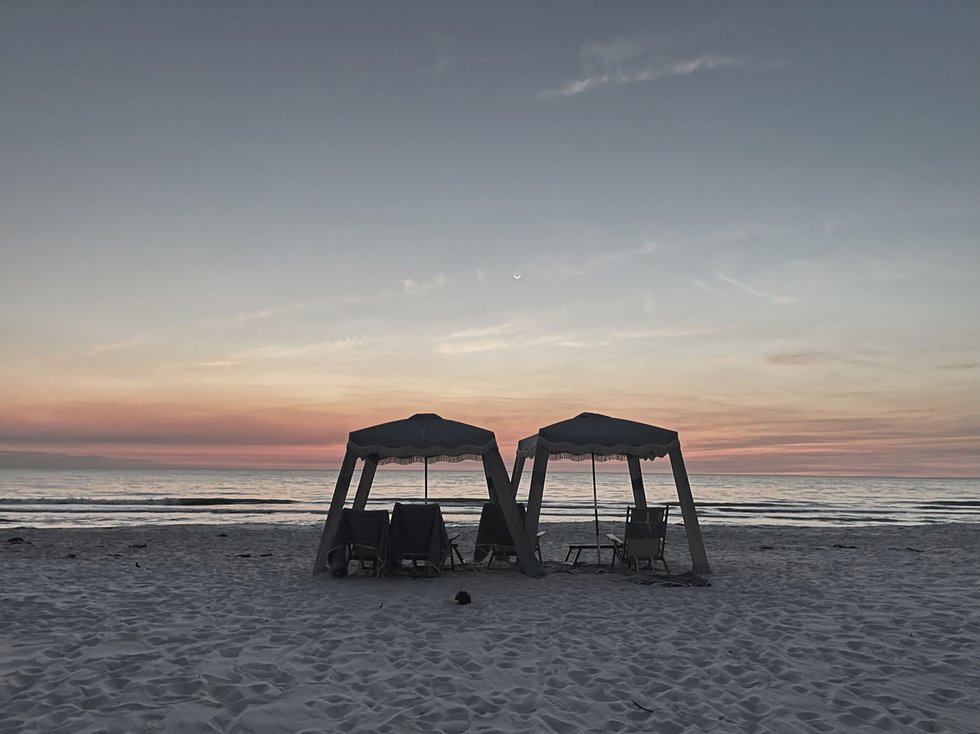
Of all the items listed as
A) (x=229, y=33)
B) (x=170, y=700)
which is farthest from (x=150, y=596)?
(x=229, y=33)

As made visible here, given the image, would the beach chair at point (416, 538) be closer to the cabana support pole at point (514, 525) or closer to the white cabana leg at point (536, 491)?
the cabana support pole at point (514, 525)

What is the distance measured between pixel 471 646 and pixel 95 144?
12563 millimetres

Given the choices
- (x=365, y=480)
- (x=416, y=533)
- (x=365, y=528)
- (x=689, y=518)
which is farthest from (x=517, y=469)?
(x=365, y=528)

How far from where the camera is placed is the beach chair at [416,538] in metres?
10.0

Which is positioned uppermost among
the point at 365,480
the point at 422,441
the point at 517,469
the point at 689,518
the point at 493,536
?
the point at 422,441

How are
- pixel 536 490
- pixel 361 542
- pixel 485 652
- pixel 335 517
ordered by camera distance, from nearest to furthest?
pixel 485 652 → pixel 361 542 → pixel 335 517 → pixel 536 490

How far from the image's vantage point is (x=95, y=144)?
1290cm

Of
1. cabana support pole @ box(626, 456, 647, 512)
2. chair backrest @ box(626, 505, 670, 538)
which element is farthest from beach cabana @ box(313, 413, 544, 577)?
cabana support pole @ box(626, 456, 647, 512)

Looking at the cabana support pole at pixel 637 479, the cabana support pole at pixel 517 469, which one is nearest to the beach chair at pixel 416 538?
the cabana support pole at pixel 517 469

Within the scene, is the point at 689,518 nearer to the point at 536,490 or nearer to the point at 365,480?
the point at 536,490

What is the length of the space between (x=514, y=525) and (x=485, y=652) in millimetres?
4669

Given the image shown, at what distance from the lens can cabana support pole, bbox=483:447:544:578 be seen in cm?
1025

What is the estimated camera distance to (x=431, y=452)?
10406 millimetres

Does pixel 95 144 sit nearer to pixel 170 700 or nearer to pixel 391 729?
pixel 170 700
